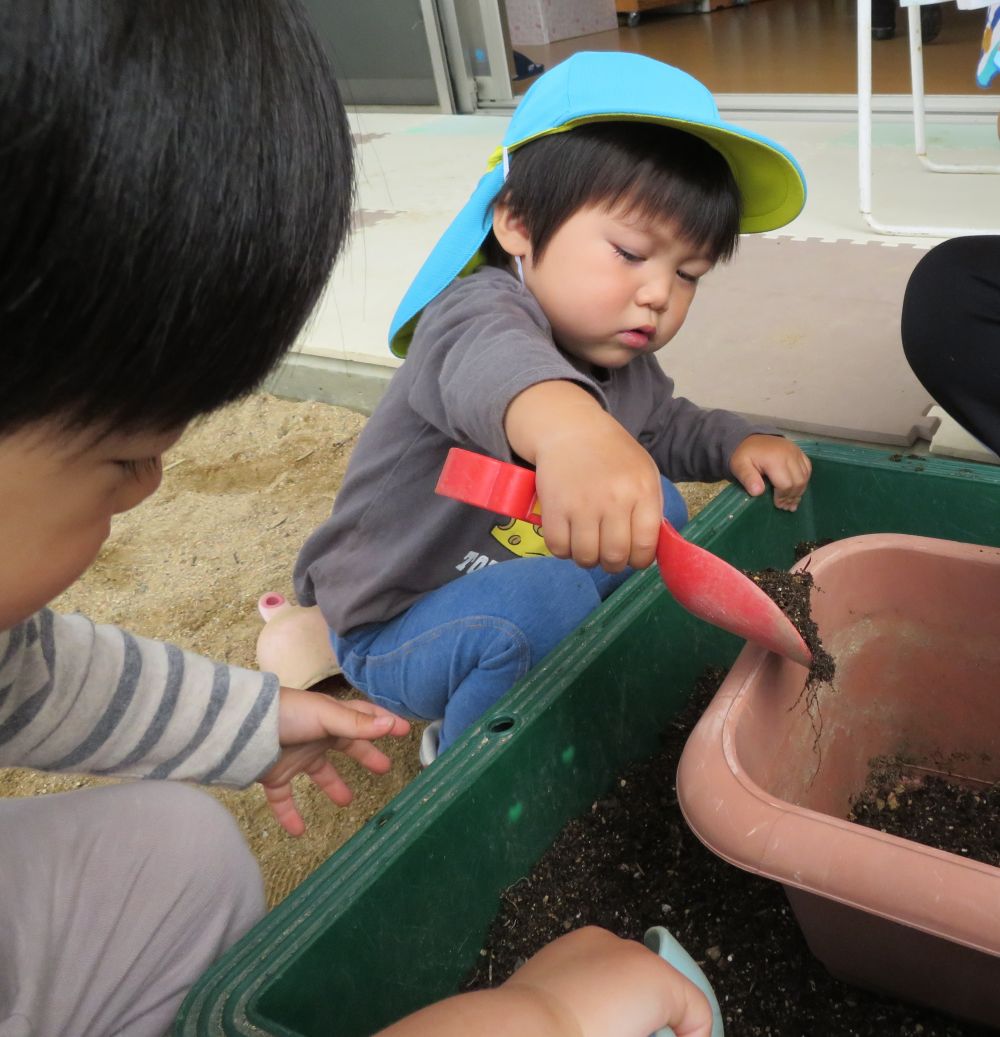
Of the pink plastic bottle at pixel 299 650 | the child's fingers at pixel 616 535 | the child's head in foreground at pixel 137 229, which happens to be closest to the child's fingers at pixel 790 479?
the child's fingers at pixel 616 535

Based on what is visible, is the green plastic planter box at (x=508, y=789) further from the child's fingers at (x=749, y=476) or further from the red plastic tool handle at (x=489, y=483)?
the red plastic tool handle at (x=489, y=483)

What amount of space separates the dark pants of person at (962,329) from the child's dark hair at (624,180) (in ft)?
1.03

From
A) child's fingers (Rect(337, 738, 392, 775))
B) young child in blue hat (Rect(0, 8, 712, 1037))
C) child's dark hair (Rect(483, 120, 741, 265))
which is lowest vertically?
child's fingers (Rect(337, 738, 392, 775))

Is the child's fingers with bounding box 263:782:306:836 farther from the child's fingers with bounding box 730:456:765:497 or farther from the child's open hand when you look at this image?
the child's fingers with bounding box 730:456:765:497

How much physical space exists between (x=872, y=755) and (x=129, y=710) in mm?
619

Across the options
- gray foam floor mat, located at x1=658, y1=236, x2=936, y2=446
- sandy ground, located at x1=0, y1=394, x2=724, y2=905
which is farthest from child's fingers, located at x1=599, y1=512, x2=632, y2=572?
gray foam floor mat, located at x1=658, y1=236, x2=936, y2=446

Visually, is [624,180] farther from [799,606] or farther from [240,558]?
[240,558]

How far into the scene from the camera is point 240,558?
1.52 meters

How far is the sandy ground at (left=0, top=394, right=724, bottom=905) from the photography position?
106cm

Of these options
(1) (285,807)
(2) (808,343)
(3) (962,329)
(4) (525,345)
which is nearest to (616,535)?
(4) (525,345)

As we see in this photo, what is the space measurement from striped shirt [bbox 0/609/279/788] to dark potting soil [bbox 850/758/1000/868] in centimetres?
49

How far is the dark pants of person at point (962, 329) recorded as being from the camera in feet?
3.44

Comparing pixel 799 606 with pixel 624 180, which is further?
pixel 624 180

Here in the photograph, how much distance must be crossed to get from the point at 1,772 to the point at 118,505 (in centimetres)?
89
